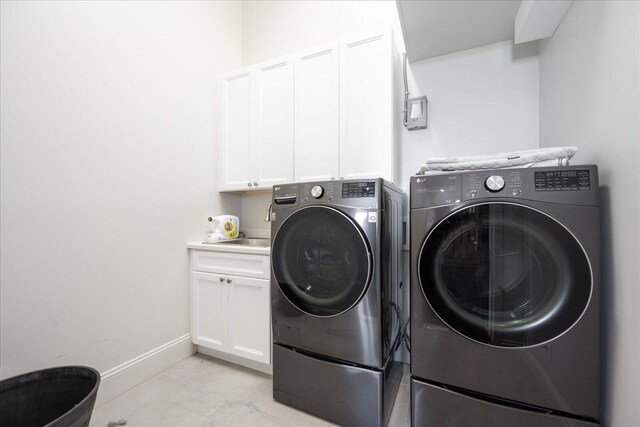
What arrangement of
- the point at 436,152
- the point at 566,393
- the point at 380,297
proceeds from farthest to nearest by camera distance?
the point at 436,152
the point at 380,297
the point at 566,393

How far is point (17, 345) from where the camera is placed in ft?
3.90

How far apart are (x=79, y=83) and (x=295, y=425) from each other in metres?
2.14

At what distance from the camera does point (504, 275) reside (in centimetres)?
99

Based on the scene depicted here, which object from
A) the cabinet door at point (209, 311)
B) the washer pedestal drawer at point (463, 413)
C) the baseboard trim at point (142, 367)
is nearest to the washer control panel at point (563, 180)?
the washer pedestal drawer at point (463, 413)

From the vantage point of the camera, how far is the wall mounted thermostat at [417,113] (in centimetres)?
181

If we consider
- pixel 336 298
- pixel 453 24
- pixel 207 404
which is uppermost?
pixel 453 24

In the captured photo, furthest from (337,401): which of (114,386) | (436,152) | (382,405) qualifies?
(436,152)

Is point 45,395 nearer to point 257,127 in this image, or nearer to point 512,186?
point 257,127

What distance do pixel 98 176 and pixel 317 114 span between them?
4.61 ft

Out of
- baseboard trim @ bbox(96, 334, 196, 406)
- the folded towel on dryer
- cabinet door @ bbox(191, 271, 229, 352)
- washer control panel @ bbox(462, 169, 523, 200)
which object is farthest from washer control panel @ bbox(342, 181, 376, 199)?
baseboard trim @ bbox(96, 334, 196, 406)

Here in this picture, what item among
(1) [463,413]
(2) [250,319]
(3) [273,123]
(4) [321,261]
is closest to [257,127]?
(3) [273,123]

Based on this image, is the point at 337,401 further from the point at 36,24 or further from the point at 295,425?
the point at 36,24

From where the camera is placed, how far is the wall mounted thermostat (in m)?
1.81

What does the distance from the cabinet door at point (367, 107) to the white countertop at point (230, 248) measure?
74 centimetres
